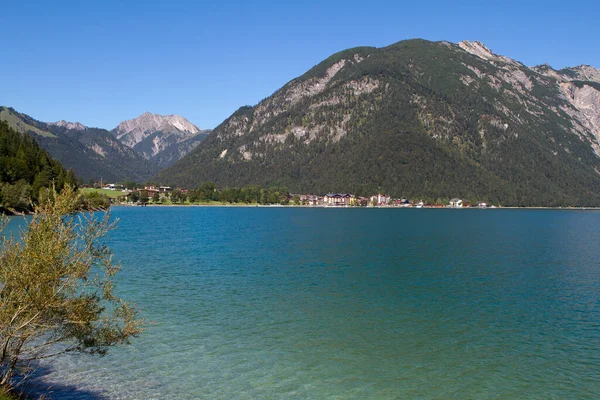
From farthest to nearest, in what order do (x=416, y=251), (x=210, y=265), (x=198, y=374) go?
1. (x=416, y=251)
2. (x=210, y=265)
3. (x=198, y=374)

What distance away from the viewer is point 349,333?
1188 inches

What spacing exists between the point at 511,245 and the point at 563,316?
56.2m

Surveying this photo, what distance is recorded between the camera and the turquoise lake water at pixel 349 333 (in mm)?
21734

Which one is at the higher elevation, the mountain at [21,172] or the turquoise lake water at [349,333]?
the mountain at [21,172]

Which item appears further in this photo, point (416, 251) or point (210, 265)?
point (416, 251)

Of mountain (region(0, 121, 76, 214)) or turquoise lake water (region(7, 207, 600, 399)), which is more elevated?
mountain (region(0, 121, 76, 214))

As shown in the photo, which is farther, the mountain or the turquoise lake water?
the mountain

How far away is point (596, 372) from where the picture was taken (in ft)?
78.5

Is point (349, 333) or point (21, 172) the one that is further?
point (21, 172)

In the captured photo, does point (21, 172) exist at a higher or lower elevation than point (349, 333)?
higher

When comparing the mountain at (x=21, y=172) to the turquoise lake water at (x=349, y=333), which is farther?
the mountain at (x=21, y=172)

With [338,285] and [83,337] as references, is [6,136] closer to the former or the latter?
[338,285]

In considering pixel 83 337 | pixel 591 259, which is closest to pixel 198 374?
pixel 83 337

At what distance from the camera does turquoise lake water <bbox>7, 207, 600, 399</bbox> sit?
71.3 ft
